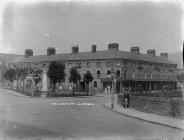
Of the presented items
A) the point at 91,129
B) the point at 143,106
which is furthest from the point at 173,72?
the point at 91,129

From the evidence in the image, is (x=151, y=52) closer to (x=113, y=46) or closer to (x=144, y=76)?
(x=144, y=76)

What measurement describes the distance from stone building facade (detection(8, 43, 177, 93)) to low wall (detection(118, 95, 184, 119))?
4074 centimetres

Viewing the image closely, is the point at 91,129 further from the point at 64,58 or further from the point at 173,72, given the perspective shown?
the point at 173,72

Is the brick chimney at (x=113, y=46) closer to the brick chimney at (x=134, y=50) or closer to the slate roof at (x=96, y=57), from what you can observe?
the slate roof at (x=96, y=57)

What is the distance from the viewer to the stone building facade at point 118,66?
74.0 m

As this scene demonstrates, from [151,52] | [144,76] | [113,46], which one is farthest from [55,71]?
[151,52]

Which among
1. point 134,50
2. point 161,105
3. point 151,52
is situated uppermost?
point 151,52

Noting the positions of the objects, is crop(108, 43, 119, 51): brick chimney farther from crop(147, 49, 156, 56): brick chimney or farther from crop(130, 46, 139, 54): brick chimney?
crop(147, 49, 156, 56): brick chimney

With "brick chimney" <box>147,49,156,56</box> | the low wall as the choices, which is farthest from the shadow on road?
"brick chimney" <box>147,49,156,56</box>

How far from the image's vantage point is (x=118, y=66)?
71562 millimetres

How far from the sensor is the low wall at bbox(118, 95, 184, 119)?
19.4 m

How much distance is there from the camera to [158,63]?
8606 centimetres

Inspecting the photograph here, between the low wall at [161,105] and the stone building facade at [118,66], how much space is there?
1604 inches

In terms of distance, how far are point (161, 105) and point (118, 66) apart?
4971 centimetres
